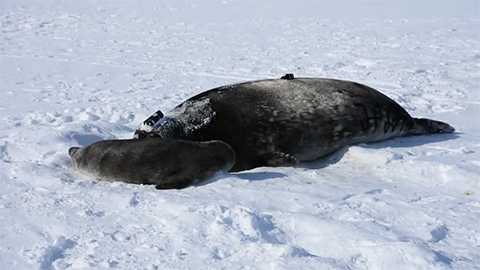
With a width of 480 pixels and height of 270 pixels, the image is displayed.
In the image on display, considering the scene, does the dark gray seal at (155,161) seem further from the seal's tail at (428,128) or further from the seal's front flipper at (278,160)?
the seal's tail at (428,128)

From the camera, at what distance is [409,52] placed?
8.88 metres

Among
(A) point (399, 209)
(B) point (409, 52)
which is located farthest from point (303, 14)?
(A) point (399, 209)

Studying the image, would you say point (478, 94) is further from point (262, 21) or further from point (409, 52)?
point (262, 21)

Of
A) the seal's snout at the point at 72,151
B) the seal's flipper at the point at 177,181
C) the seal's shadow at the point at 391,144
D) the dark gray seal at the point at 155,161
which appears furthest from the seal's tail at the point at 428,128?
the seal's snout at the point at 72,151

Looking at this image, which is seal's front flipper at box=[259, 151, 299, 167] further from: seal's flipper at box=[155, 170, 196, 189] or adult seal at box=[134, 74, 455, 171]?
seal's flipper at box=[155, 170, 196, 189]

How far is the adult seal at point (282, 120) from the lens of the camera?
396cm

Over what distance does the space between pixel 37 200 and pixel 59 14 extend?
11.6m

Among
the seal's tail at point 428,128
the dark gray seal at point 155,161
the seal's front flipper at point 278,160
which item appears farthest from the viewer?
the seal's tail at point 428,128

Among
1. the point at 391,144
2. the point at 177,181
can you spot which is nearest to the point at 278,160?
the point at 177,181

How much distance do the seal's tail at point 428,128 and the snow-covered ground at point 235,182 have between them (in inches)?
3.9

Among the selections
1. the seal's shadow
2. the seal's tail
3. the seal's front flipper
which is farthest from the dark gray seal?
the seal's tail

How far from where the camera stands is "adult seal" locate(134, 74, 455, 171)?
13.0ft

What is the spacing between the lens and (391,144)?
13.9 feet

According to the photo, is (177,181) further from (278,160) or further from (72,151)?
(72,151)
